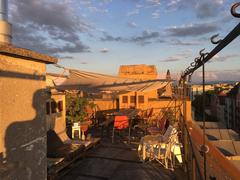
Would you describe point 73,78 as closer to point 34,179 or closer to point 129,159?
point 129,159

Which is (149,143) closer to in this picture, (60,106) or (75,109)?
(60,106)

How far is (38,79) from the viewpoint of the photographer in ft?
8.61

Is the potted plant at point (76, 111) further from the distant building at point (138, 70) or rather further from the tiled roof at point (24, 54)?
the distant building at point (138, 70)

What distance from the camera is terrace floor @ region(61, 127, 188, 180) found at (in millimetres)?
5016

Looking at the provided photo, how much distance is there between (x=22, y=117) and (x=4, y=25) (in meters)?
0.86

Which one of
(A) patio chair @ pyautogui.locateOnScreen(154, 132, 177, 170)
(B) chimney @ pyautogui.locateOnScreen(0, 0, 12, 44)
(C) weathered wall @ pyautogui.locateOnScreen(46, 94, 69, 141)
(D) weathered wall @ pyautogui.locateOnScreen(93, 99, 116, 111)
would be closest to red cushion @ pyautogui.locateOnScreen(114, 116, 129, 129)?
(C) weathered wall @ pyautogui.locateOnScreen(46, 94, 69, 141)

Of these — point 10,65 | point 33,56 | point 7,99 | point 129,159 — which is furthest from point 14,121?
point 129,159

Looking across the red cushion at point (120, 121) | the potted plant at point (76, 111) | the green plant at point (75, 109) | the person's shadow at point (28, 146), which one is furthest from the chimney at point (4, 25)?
the green plant at point (75, 109)

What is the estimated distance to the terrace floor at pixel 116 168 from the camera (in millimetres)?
5016

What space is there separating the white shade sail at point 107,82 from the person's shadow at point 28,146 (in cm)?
367

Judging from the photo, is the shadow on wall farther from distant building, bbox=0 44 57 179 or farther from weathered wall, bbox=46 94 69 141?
weathered wall, bbox=46 94 69 141

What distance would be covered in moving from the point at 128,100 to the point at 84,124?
4.50m

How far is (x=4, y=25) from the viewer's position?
2.47 metres

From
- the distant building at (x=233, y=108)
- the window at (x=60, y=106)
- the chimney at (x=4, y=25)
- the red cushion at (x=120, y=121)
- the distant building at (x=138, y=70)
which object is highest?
the distant building at (x=138, y=70)
